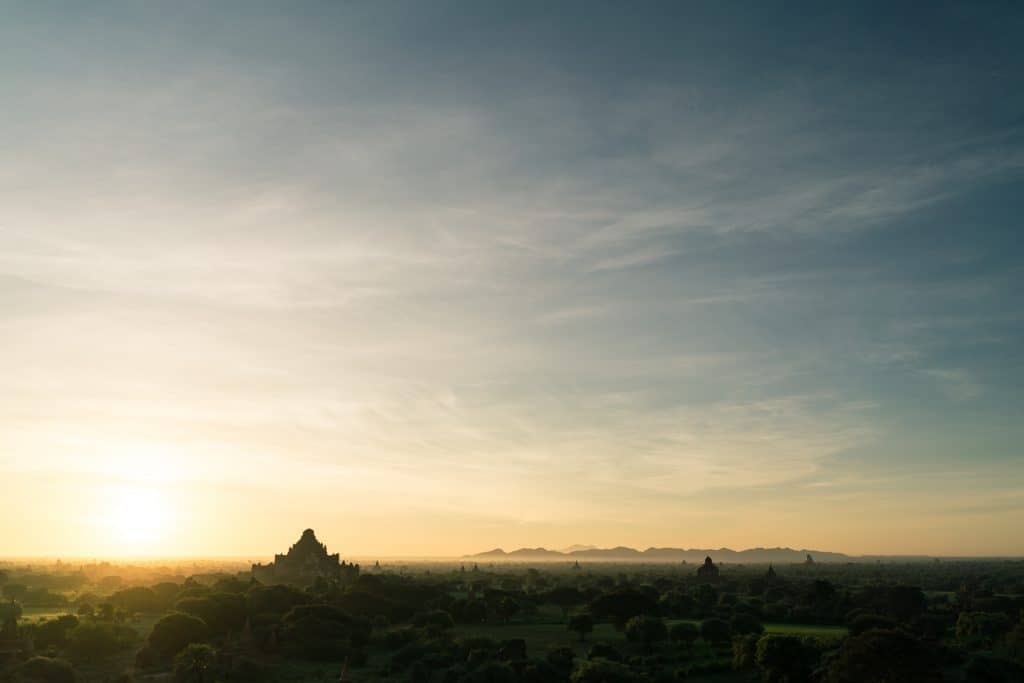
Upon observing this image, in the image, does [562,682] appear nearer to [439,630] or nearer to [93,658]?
[439,630]

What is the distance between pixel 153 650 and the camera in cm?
7719

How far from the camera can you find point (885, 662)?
5684cm

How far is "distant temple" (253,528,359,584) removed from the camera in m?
156

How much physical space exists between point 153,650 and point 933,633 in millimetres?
93273

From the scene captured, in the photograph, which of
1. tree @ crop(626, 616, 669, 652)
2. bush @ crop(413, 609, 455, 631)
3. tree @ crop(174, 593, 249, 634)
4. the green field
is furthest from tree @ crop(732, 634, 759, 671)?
tree @ crop(174, 593, 249, 634)

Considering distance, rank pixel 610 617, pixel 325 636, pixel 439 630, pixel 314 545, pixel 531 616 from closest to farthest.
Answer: pixel 325 636
pixel 439 630
pixel 610 617
pixel 531 616
pixel 314 545

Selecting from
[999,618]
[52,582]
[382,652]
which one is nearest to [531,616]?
[382,652]

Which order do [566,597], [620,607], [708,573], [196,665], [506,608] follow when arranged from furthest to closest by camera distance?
1. [708,573]
2. [566,597]
3. [506,608]
4. [620,607]
5. [196,665]

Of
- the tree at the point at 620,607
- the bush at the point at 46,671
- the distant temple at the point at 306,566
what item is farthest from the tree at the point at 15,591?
the tree at the point at 620,607

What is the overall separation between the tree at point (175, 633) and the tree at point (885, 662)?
63.6 metres

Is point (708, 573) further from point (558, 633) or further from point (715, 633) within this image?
point (715, 633)

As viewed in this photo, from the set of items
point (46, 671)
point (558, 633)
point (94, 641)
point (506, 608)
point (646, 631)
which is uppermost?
point (646, 631)

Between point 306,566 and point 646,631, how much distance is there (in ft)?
310

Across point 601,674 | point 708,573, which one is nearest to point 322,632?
point 601,674
